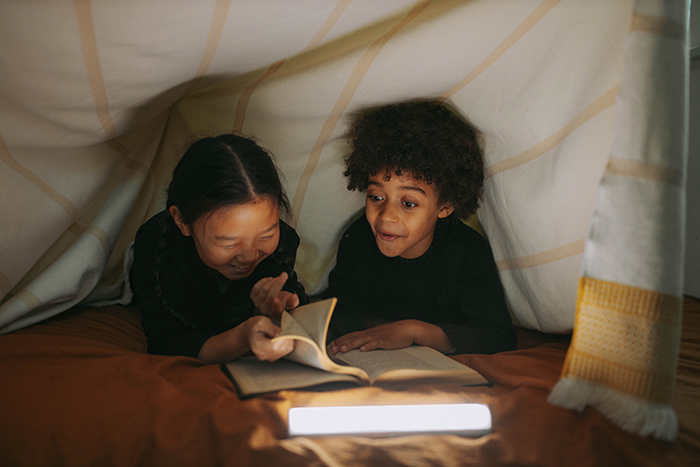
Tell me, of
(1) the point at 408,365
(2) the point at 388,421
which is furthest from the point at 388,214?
(2) the point at 388,421

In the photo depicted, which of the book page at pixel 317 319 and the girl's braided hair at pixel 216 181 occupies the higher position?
the girl's braided hair at pixel 216 181

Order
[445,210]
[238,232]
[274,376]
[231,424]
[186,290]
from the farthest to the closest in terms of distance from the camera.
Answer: [445,210]
[186,290]
[238,232]
[274,376]
[231,424]

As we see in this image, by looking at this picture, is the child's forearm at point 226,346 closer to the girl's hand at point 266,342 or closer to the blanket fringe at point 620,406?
the girl's hand at point 266,342

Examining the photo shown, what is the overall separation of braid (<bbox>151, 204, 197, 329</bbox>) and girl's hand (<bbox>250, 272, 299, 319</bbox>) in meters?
0.20

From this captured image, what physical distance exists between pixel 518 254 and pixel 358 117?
0.48 m

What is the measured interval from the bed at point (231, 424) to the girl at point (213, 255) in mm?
112

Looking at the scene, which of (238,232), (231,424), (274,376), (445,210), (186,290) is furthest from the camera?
(445,210)

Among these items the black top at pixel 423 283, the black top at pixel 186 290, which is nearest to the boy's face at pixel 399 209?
the black top at pixel 423 283

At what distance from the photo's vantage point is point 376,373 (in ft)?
2.03

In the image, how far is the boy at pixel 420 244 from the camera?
92 cm

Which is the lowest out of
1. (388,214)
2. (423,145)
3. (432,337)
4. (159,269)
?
(432,337)

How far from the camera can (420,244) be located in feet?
3.43

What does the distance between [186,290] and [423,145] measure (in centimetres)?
60

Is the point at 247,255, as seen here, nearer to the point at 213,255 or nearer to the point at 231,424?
the point at 213,255
